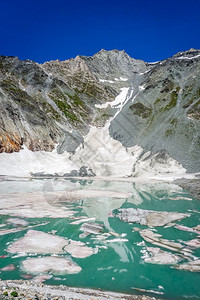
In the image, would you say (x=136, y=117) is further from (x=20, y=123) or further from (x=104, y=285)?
(x=104, y=285)

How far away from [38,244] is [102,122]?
69.3 metres

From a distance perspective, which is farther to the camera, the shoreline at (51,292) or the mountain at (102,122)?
the mountain at (102,122)

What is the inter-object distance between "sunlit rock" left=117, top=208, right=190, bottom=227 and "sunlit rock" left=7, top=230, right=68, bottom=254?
569 centimetres

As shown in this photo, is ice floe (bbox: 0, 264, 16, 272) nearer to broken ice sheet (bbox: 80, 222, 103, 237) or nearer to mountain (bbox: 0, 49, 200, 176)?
broken ice sheet (bbox: 80, 222, 103, 237)

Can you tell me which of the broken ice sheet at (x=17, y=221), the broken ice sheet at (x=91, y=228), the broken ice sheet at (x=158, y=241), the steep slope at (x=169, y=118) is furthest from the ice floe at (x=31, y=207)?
the steep slope at (x=169, y=118)

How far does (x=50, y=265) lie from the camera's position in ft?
28.1

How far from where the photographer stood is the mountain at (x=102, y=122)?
153 ft

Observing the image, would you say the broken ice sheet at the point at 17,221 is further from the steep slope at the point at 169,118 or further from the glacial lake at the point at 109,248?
the steep slope at the point at 169,118

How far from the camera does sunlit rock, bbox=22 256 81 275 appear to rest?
27.0ft

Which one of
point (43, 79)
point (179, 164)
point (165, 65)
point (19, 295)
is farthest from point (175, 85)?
point (19, 295)

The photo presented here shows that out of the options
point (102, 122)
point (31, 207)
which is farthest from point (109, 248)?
point (102, 122)

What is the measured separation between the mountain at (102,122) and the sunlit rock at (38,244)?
32768 millimetres

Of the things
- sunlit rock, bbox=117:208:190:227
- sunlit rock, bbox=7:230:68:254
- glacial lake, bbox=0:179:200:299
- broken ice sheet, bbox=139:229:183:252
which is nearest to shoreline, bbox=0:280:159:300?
glacial lake, bbox=0:179:200:299

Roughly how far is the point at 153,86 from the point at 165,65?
19.9 meters
